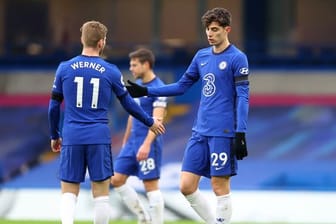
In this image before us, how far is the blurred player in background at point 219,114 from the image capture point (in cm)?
910

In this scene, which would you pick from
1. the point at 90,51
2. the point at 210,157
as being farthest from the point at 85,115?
the point at 210,157

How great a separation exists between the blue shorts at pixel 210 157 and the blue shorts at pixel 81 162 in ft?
2.70

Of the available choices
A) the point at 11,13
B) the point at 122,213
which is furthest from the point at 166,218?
the point at 11,13

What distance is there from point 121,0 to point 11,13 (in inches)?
78.2

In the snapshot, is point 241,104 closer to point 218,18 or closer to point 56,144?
point 218,18

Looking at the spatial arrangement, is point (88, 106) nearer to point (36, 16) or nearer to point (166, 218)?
point (166, 218)

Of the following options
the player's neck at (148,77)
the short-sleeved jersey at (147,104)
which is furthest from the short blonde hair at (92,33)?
the player's neck at (148,77)

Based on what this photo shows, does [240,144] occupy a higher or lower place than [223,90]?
lower

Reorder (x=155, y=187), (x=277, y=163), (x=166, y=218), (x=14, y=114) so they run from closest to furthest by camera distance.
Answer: (x=155, y=187), (x=166, y=218), (x=277, y=163), (x=14, y=114)

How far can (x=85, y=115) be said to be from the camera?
29.0 ft

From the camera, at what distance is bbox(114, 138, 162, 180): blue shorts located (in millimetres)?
11266

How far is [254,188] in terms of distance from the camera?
50.6 feet

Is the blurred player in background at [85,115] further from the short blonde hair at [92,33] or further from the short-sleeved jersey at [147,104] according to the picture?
the short-sleeved jersey at [147,104]

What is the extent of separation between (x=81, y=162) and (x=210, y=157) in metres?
1.11
